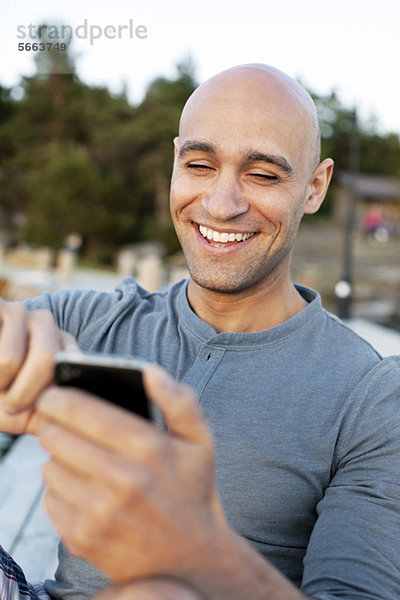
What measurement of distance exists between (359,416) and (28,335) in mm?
942

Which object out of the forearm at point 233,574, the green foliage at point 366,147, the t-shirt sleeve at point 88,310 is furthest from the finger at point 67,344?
the green foliage at point 366,147

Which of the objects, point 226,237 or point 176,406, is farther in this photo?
point 226,237

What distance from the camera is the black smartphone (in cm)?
76

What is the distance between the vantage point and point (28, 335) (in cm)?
96

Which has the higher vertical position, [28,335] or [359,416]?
[28,335]

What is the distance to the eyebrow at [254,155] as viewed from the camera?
1.69 m

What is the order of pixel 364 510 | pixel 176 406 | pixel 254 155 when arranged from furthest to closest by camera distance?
pixel 254 155 → pixel 364 510 → pixel 176 406

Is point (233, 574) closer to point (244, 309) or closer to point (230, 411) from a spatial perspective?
point (230, 411)

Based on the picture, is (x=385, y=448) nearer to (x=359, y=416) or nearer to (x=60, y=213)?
(x=359, y=416)

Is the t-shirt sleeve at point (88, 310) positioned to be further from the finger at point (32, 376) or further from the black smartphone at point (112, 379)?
the black smartphone at point (112, 379)

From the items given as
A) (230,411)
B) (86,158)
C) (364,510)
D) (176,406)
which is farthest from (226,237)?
(86,158)

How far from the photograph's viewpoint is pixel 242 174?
1740 millimetres

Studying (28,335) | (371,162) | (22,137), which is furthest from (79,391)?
(371,162)

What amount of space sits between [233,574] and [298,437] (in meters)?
0.73
